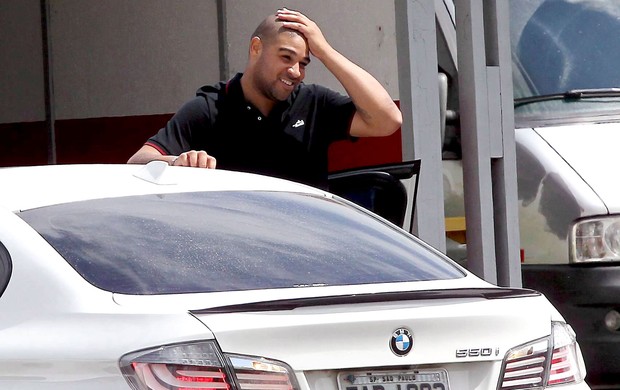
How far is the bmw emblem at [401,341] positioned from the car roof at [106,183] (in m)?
0.99

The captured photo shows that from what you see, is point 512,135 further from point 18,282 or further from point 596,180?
point 18,282

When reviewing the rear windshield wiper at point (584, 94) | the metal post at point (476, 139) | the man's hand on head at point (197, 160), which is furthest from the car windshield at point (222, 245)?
the rear windshield wiper at point (584, 94)

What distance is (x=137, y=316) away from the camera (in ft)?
11.7

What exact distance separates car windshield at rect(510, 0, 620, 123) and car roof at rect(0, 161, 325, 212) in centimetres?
344

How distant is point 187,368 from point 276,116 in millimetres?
2943

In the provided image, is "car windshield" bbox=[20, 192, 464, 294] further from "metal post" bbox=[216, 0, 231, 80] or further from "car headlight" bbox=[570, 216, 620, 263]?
"metal post" bbox=[216, 0, 231, 80]

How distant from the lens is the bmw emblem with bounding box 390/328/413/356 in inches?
144

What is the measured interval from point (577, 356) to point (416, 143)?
3.02 metres

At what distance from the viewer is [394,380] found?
3.69 metres

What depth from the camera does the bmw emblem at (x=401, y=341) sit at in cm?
366

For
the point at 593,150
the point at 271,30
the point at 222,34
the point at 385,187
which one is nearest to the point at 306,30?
the point at 271,30

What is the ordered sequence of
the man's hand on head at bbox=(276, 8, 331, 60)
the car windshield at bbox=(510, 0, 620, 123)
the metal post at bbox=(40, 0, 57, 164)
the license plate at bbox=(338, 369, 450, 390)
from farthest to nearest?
the metal post at bbox=(40, 0, 57, 164)
the car windshield at bbox=(510, 0, 620, 123)
the man's hand on head at bbox=(276, 8, 331, 60)
the license plate at bbox=(338, 369, 450, 390)

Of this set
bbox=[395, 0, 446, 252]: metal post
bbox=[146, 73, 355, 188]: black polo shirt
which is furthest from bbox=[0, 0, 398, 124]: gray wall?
bbox=[146, 73, 355, 188]: black polo shirt

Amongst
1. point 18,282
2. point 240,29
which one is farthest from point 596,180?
point 18,282
